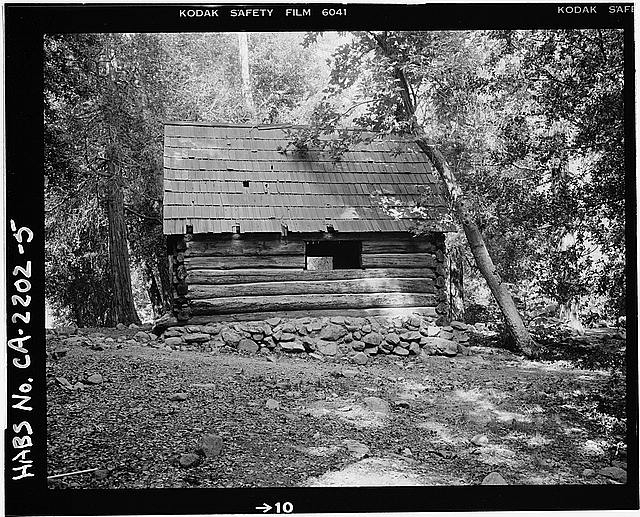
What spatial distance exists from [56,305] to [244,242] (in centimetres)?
146

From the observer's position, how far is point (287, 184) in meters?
4.48

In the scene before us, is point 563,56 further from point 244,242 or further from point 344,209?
point 244,242

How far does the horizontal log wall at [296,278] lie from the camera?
14.7 ft

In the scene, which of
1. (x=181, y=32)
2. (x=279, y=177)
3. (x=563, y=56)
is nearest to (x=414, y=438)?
(x=279, y=177)

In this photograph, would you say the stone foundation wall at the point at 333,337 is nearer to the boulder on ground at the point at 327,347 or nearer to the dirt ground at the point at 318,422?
the boulder on ground at the point at 327,347

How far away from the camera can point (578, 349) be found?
4.20 meters

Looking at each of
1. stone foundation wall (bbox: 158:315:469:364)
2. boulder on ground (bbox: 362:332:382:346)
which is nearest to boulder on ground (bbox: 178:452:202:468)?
stone foundation wall (bbox: 158:315:469:364)

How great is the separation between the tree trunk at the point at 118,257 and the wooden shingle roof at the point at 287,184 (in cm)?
38

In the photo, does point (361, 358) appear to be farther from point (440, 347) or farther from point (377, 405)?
point (440, 347)

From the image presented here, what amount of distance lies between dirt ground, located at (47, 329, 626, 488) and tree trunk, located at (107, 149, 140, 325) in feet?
0.58

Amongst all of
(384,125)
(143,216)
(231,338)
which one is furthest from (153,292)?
(384,125)

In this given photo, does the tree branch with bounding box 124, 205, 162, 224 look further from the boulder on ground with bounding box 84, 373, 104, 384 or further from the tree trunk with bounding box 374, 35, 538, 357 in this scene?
the tree trunk with bounding box 374, 35, 538, 357

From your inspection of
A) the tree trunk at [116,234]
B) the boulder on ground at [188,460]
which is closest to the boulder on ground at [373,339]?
the boulder on ground at [188,460]

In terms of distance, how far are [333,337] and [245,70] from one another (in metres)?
2.13
